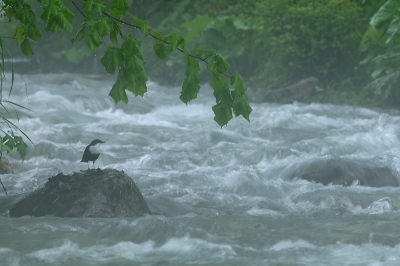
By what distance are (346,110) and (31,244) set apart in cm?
933

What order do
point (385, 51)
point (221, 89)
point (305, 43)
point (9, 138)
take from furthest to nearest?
point (305, 43), point (385, 51), point (9, 138), point (221, 89)

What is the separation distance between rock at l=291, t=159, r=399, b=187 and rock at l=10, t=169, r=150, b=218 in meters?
2.33

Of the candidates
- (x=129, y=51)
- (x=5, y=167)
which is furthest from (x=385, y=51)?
(x=129, y=51)

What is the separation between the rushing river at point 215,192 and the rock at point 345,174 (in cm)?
13

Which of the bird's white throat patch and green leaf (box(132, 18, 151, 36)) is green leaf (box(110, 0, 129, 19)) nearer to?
green leaf (box(132, 18, 151, 36))

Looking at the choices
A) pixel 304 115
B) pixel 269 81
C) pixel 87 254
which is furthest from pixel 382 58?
pixel 87 254

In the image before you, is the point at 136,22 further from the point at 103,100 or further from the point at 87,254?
the point at 103,100

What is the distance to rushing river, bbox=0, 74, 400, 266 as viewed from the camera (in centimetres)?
422

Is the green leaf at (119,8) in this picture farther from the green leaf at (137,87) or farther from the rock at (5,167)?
the rock at (5,167)

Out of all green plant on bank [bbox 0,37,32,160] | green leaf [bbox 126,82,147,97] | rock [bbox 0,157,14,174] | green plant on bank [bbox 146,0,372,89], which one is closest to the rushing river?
rock [bbox 0,157,14,174]

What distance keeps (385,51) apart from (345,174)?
7.47 meters

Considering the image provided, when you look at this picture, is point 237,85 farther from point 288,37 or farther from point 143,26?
point 288,37

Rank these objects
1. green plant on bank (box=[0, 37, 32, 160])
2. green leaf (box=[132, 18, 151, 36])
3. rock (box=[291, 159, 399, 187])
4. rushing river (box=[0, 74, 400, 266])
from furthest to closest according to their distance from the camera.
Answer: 1. rock (box=[291, 159, 399, 187])
2. rushing river (box=[0, 74, 400, 266])
3. green plant on bank (box=[0, 37, 32, 160])
4. green leaf (box=[132, 18, 151, 36])

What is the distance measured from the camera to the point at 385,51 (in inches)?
531
